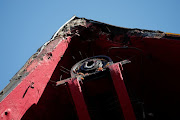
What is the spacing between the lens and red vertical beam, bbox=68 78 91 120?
3541 mm

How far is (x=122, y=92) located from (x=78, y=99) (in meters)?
0.84

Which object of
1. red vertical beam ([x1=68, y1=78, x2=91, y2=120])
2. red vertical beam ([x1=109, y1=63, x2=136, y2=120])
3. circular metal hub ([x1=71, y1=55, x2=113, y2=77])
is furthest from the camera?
circular metal hub ([x1=71, y1=55, x2=113, y2=77])

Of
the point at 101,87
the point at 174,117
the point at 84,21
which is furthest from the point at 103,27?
the point at 174,117

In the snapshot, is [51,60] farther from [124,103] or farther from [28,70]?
[124,103]

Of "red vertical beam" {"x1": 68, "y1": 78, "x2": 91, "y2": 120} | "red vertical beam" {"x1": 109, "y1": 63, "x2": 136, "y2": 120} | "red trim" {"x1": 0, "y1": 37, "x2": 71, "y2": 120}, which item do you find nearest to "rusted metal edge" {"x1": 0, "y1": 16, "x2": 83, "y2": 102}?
"red trim" {"x1": 0, "y1": 37, "x2": 71, "y2": 120}

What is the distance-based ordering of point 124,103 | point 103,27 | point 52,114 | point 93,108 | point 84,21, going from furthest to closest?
point 84,21, point 103,27, point 93,108, point 52,114, point 124,103

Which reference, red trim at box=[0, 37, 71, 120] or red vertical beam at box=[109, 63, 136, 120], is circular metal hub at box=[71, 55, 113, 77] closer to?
red vertical beam at box=[109, 63, 136, 120]

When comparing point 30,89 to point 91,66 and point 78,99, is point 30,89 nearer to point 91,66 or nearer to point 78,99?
point 78,99

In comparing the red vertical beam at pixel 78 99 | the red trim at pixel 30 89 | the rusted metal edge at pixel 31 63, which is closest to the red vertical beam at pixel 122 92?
the red vertical beam at pixel 78 99

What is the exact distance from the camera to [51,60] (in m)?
4.95

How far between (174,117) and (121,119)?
145cm

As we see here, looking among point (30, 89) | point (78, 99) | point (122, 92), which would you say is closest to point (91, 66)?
point (78, 99)

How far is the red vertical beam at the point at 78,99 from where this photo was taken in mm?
3541

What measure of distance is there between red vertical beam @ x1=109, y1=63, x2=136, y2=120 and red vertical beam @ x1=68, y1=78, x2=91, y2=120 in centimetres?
67
